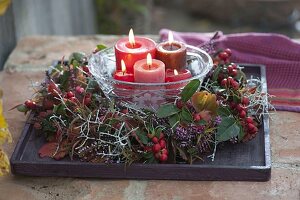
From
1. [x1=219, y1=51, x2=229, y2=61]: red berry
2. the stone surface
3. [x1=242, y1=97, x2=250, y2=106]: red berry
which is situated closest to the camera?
the stone surface

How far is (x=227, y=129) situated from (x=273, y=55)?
41 centimetres

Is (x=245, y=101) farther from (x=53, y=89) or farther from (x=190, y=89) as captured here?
(x=53, y=89)

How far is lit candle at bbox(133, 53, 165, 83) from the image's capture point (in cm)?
113

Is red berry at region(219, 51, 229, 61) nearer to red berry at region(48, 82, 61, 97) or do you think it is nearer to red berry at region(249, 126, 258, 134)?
red berry at region(249, 126, 258, 134)

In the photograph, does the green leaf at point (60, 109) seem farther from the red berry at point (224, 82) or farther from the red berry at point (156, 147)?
the red berry at point (224, 82)

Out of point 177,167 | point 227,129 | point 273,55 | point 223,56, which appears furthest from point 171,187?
point 273,55

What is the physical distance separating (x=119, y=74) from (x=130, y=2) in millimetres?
2069

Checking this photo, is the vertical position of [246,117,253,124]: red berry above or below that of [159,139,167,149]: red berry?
above

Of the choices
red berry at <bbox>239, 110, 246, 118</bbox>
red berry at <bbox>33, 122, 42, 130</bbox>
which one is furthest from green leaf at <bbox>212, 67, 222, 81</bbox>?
red berry at <bbox>33, 122, 42, 130</bbox>

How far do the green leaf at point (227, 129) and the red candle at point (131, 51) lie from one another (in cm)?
19

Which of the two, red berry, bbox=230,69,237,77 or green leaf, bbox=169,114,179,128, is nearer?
green leaf, bbox=169,114,179,128

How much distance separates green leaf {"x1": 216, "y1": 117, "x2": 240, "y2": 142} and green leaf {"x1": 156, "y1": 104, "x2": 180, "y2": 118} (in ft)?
0.27

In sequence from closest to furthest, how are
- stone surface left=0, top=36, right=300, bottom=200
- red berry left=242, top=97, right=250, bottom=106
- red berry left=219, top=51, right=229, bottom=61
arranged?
stone surface left=0, top=36, right=300, bottom=200 → red berry left=242, top=97, right=250, bottom=106 → red berry left=219, top=51, right=229, bottom=61

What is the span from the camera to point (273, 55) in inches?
57.5
